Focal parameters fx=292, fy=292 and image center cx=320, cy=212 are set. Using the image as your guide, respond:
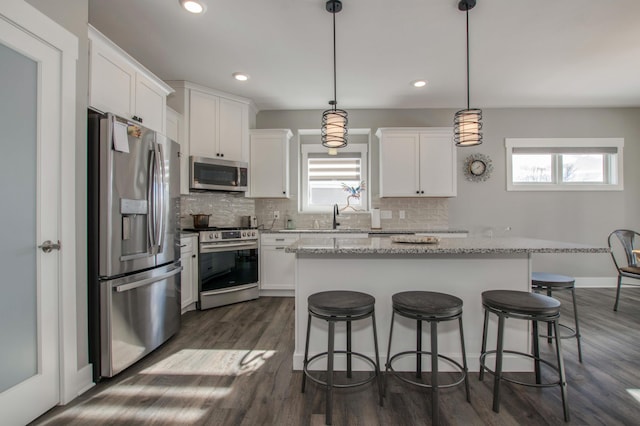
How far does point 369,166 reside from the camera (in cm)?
459

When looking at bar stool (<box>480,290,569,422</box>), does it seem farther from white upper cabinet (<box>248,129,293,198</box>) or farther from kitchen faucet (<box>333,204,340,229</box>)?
white upper cabinet (<box>248,129,293,198</box>)

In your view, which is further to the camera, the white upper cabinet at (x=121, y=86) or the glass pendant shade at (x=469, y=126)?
the glass pendant shade at (x=469, y=126)

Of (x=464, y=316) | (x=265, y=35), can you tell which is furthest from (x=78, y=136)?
(x=464, y=316)

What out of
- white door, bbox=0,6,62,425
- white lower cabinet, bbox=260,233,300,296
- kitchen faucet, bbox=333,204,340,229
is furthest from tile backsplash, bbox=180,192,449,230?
white door, bbox=0,6,62,425

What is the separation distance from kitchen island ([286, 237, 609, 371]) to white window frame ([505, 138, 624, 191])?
2.92m

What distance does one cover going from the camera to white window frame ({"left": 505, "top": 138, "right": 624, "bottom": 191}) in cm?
Result: 435

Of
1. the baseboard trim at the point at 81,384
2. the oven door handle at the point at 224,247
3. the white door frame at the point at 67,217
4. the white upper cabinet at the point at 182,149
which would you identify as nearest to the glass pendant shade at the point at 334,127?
the white door frame at the point at 67,217

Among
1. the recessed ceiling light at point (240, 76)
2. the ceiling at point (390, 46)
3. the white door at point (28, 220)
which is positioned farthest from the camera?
the recessed ceiling light at point (240, 76)

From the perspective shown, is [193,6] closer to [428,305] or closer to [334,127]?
[334,127]

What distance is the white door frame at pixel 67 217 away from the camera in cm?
171

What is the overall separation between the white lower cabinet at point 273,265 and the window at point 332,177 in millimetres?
946

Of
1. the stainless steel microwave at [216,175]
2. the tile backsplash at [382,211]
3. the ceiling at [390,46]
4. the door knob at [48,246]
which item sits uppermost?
the ceiling at [390,46]

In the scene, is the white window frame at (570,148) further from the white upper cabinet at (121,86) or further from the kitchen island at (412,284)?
the white upper cabinet at (121,86)

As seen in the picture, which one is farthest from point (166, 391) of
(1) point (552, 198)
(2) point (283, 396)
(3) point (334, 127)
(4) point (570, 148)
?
(4) point (570, 148)
